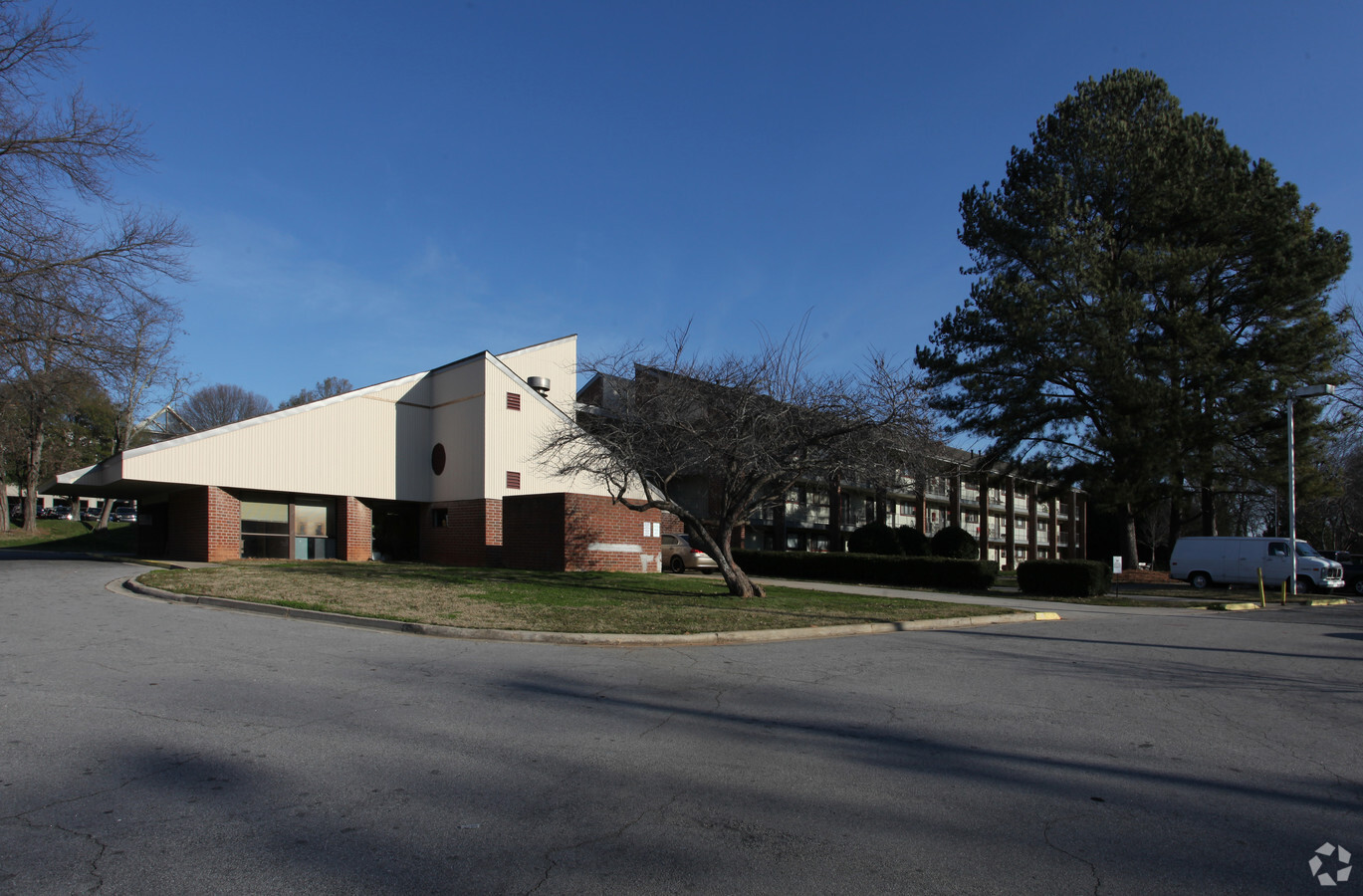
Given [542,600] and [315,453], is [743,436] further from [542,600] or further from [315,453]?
[315,453]

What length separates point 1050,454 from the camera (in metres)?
34.6

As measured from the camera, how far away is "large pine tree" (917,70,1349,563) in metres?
29.9

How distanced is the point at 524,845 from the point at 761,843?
47.0 inches

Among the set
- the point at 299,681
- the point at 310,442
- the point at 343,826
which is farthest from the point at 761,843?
the point at 310,442

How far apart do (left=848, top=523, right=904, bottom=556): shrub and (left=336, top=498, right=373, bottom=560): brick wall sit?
2391 cm

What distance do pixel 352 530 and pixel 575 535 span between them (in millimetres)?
9671

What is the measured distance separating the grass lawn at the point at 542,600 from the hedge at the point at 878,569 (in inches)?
351

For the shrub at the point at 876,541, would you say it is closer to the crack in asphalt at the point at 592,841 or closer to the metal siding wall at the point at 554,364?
the metal siding wall at the point at 554,364

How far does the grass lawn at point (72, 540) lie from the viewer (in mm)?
40875

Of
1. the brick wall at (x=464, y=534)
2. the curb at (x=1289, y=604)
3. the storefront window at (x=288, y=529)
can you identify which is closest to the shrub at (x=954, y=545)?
the curb at (x=1289, y=604)

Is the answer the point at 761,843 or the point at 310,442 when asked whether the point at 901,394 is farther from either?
the point at 310,442

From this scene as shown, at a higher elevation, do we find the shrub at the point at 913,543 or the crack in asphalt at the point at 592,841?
the crack in asphalt at the point at 592,841

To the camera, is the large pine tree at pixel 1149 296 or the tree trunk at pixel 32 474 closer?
the large pine tree at pixel 1149 296

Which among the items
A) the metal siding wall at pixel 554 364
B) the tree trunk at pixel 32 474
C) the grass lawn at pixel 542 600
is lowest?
the grass lawn at pixel 542 600
